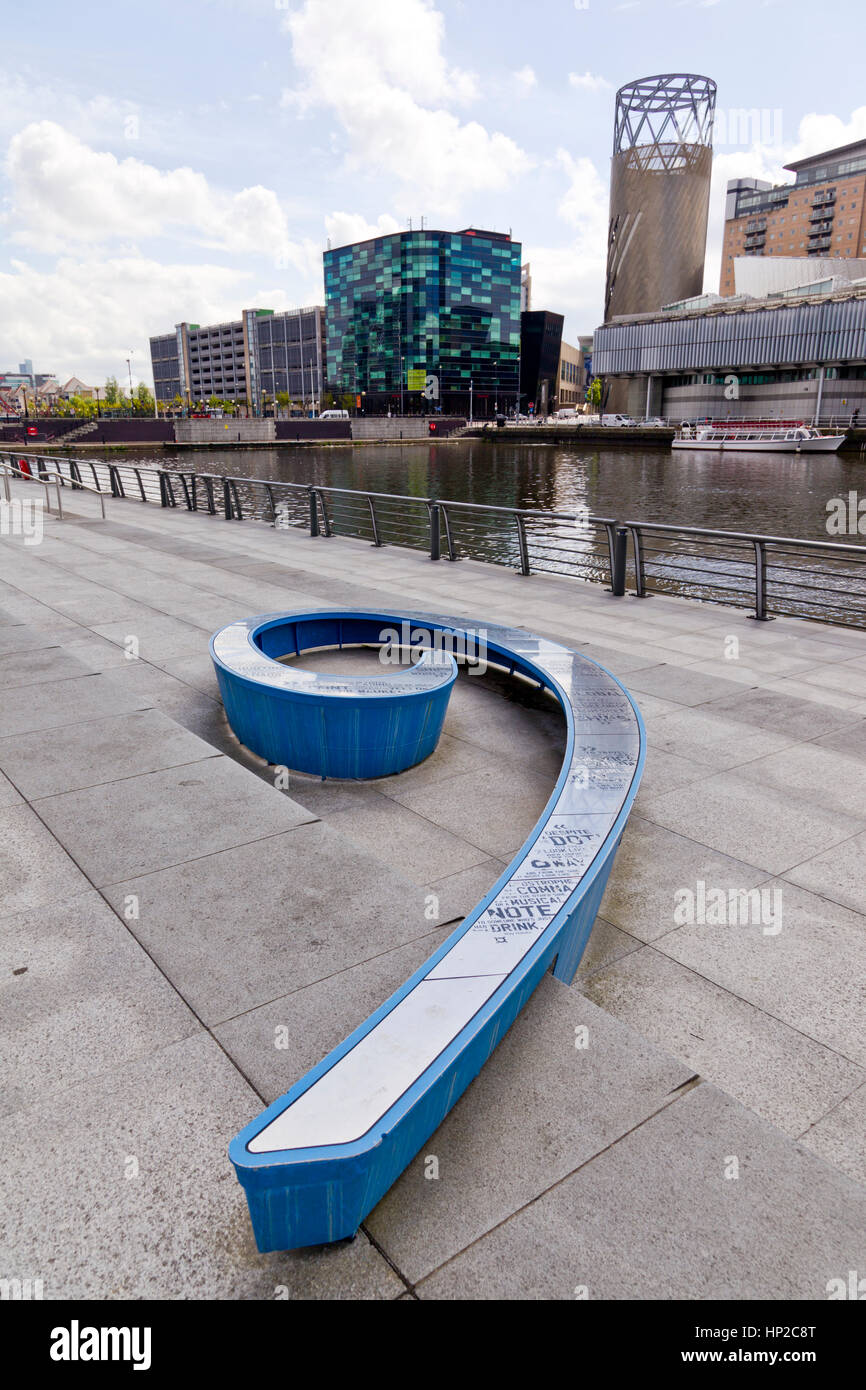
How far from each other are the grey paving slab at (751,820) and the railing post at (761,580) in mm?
5042

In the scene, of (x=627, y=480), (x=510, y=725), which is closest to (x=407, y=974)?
(x=510, y=725)

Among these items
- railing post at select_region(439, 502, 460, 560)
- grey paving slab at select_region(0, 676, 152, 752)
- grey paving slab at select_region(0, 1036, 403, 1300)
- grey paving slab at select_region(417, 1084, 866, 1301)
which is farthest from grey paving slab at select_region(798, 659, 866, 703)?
railing post at select_region(439, 502, 460, 560)

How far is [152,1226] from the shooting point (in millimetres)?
2275

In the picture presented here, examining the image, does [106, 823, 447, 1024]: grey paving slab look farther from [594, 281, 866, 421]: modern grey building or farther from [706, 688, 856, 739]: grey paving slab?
[594, 281, 866, 421]: modern grey building

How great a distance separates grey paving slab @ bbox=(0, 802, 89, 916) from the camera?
395 cm

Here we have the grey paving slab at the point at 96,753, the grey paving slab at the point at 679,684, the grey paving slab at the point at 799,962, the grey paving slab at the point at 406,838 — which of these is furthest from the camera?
the grey paving slab at the point at 679,684

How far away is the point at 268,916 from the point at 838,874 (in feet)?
9.82

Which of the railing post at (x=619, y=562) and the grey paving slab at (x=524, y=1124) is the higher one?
the railing post at (x=619, y=562)

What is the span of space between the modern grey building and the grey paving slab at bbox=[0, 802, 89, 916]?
105518 millimetres

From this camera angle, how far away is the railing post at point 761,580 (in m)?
9.86

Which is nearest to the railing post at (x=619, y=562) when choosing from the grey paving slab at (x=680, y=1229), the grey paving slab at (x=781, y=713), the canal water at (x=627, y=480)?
the grey paving slab at (x=781, y=713)

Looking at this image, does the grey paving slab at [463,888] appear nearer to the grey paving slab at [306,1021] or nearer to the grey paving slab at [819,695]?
the grey paving slab at [306,1021]

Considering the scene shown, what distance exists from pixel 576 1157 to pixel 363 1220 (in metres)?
0.64
